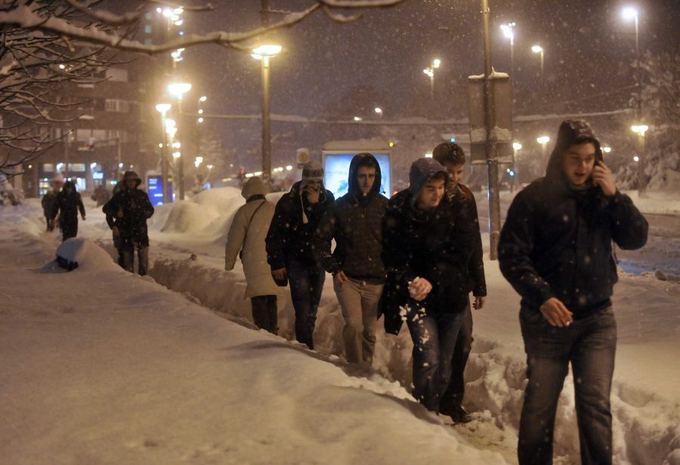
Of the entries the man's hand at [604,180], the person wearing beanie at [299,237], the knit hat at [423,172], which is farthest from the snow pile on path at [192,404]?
the man's hand at [604,180]

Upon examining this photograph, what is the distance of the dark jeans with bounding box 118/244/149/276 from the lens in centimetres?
1244

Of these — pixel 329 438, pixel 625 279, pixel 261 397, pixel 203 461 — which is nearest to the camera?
pixel 203 461

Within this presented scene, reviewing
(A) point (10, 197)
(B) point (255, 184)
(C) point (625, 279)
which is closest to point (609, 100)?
(A) point (10, 197)

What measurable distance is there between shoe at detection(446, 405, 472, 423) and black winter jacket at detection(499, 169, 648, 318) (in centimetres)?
191

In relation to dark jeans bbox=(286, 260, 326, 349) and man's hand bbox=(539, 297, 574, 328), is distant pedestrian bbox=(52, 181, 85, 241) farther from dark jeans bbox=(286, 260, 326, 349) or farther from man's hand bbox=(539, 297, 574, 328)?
man's hand bbox=(539, 297, 574, 328)

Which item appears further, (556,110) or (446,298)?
(556,110)

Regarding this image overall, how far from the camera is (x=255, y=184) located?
802 cm

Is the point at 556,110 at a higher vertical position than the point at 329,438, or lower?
higher

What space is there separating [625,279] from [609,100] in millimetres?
55044

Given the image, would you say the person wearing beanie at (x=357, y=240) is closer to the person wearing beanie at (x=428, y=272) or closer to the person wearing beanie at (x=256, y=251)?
the person wearing beanie at (x=428, y=272)

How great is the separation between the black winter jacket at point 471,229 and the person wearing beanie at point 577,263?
1.01m

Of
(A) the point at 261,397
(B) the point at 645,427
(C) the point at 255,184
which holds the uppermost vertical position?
(C) the point at 255,184

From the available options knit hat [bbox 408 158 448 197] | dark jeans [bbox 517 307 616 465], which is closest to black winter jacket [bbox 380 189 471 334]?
knit hat [bbox 408 158 448 197]

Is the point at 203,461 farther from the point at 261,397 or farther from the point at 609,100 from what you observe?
the point at 609,100
